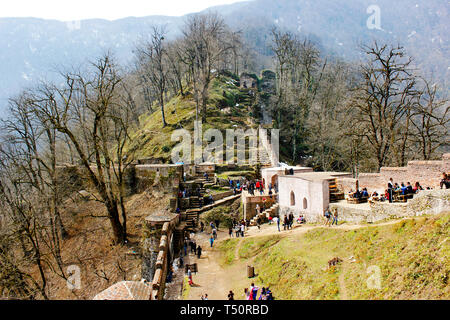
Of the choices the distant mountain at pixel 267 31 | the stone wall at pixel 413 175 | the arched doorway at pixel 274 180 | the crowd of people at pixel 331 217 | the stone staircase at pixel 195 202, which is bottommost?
the stone staircase at pixel 195 202

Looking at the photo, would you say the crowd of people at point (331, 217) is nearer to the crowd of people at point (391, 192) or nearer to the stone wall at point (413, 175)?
the crowd of people at point (391, 192)

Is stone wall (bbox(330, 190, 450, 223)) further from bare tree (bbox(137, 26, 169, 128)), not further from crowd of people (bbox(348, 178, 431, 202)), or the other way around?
bare tree (bbox(137, 26, 169, 128))

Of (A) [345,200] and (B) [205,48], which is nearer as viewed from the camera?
(A) [345,200]

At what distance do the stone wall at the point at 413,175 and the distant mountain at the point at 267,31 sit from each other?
322ft

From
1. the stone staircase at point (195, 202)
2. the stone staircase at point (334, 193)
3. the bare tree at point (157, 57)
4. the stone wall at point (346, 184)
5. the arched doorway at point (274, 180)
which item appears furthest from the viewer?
the bare tree at point (157, 57)

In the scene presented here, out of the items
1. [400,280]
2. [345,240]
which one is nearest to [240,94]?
[345,240]

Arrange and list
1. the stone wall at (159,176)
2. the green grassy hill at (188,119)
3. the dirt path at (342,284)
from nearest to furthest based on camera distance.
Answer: the dirt path at (342,284)
the stone wall at (159,176)
the green grassy hill at (188,119)

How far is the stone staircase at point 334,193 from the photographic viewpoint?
1766cm

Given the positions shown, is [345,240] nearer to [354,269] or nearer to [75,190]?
[354,269]

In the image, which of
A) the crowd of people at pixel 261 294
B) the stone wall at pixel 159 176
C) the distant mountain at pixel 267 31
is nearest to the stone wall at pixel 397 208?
the crowd of people at pixel 261 294

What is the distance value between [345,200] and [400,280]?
867 centimetres

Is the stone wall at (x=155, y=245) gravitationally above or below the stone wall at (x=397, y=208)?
below

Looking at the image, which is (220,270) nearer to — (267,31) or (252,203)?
(252,203)
